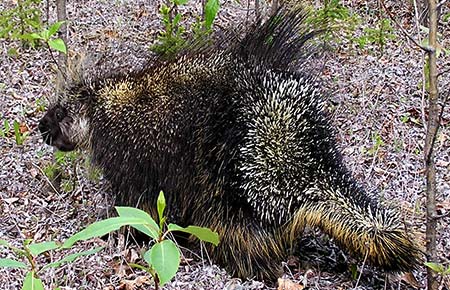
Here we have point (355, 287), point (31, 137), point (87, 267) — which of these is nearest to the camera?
point (355, 287)

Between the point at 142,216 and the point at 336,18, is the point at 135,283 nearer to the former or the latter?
the point at 142,216

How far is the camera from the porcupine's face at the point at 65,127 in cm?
384

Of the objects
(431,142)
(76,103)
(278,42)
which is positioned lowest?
(76,103)

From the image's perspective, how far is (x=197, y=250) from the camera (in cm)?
363

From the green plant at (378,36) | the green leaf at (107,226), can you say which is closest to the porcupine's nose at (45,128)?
the green leaf at (107,226)

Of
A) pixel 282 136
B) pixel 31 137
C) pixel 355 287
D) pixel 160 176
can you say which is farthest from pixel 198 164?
pixel 31 137

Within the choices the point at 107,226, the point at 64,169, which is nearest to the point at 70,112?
the point at 64,169

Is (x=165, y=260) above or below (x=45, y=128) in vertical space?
above

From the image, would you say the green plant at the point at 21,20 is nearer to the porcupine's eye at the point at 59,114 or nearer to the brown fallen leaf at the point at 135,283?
the porcupine's eye at the point at 59,114

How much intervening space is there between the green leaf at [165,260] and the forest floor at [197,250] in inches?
57.3

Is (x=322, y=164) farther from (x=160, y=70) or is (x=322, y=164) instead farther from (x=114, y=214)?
(x=114, y=214)

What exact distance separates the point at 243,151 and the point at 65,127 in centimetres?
127

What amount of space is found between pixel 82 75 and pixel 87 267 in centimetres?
126

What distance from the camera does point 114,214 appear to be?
3896 millimetres
